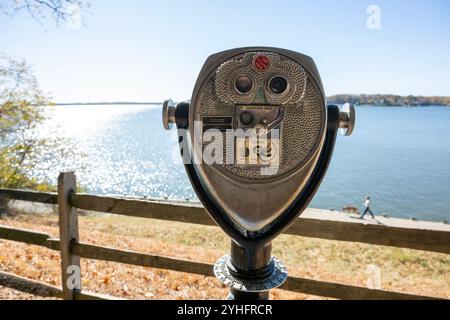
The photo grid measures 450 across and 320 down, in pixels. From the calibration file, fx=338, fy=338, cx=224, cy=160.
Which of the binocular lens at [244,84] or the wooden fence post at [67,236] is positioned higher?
the binocular lens at [244,84]

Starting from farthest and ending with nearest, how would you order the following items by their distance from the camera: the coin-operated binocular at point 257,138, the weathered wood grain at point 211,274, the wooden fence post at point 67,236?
1. the wooden fence post at point 67,236
2. the weathered wood grain at point 211,274
3. the coin-operated binocular at point 257,138

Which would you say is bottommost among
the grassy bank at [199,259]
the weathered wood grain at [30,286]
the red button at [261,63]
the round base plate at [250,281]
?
the grassy bank at [199,259]

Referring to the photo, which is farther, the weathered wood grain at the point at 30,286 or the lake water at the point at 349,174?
the lake water at the point at 349,174

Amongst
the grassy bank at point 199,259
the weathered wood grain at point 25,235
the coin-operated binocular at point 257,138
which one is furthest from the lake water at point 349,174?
the coin-operated binocular at point 257,138

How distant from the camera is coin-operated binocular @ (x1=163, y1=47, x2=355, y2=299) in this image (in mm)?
871

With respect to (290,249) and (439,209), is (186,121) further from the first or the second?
(439,209)

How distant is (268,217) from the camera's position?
0.91 metres

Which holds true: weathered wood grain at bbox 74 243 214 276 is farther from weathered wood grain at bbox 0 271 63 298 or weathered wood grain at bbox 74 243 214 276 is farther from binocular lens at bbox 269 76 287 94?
binocular lens at bbox 269 76 287 94

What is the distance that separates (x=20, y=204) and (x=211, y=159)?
564 inches

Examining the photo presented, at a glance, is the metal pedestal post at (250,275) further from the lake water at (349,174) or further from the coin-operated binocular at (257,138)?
the lake water at (349,174)

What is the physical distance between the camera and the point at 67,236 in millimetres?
2438

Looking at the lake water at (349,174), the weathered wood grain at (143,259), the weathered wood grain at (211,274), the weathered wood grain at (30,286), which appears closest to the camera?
the weathered wood grain at (211,274)

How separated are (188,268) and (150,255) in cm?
31

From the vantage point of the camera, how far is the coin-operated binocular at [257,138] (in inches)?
34.3
